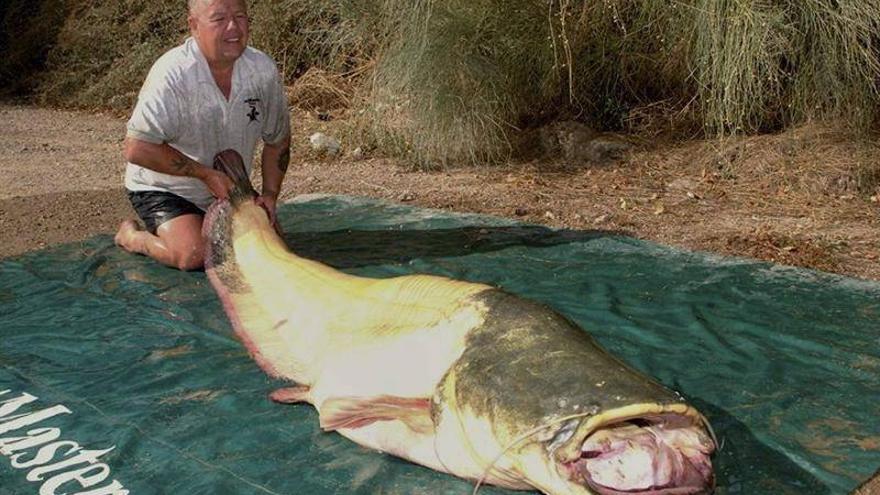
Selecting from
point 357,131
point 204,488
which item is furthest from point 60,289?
point 357,131

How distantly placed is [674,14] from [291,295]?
428 centimetres

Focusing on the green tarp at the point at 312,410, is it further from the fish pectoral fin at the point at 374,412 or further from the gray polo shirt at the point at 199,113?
the gray polo shirt at the point at 199,113

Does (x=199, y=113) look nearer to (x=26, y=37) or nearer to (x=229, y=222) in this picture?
(x=229, y=222)

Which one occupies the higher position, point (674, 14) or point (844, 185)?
point (674, 14)

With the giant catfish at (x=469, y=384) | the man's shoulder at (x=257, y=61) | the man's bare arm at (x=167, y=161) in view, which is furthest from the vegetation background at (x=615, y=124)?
the giant catfish at (x=469, y=384)

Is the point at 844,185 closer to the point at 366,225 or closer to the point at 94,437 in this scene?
the point at 366,225

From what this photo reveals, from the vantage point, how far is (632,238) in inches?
198

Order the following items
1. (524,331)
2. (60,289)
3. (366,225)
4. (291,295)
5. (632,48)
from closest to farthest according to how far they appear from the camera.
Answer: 1. (524,331)
2. (291,295)
3. (60,289)
4. (366,225)
5. (632,48)

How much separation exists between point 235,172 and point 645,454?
275 cm

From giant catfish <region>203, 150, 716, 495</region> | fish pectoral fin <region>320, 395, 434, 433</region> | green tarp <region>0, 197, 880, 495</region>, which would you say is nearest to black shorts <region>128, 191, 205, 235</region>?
green tarp <region>0, 197, 880, 495</region>

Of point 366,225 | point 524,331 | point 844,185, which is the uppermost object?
point 524,331

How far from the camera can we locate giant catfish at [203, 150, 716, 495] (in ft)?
6.95

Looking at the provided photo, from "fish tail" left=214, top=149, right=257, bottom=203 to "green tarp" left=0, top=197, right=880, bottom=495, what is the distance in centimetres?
46

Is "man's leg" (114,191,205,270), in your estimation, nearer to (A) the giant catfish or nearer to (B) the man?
(B) the man
